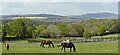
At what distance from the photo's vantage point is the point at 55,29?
29.1m

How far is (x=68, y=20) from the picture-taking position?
28.2m

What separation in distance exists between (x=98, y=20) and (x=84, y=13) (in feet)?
15.2

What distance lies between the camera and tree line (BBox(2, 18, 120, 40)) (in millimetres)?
29016

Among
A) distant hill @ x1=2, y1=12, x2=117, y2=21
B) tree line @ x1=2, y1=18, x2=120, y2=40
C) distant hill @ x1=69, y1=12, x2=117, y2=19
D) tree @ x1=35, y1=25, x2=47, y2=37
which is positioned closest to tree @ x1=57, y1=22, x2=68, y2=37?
tree line @ x1=2, y1=18, x2=120, y2=40

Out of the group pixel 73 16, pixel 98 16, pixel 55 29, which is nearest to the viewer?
pixel 73 16

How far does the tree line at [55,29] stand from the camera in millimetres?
29016

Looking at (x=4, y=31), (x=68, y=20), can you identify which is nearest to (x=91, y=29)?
(x=68, y=20)

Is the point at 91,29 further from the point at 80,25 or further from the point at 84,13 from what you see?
the point at 84,13

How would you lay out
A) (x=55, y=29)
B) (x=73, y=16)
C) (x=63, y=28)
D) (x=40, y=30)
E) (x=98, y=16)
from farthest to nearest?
(x=40, y=30) < (x=98, y=16) < (x=63, y=28) < (x=55, y=29) < (x=73, y=16)

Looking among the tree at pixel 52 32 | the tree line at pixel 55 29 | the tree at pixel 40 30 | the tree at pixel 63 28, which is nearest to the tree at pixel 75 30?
Result: the tree line at pixel 55 29

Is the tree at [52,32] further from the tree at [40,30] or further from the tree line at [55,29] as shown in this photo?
the tree at [40,30]

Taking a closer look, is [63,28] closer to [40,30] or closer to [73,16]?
[73,16]

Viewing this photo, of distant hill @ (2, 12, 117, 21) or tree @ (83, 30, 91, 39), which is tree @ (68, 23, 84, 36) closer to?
tree @ (83, 30, 91, 39)

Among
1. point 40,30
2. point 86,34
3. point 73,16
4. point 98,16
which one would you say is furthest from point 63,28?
point 98,16
